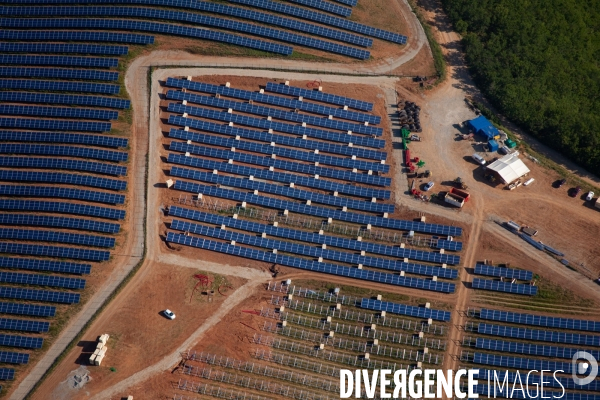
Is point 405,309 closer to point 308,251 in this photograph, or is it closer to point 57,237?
point 308,251

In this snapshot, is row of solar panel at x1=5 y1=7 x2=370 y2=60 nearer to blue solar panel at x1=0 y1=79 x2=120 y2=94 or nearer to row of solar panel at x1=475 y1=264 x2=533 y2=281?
blue solar panel at x1=0 y1=79 x2=120 y2=94

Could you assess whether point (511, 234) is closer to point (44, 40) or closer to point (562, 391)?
point (562, 391)

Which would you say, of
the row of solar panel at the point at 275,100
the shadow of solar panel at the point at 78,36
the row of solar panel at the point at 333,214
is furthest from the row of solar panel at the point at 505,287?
the shadow of solar panel at the point at 78,36

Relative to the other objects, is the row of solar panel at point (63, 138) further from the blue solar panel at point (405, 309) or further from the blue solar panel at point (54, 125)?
the blue solar panel at point (405, 309)

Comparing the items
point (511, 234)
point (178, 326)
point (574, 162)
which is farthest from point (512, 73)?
point (178, 326)

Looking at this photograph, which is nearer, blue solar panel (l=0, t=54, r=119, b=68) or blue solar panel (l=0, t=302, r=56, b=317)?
blue solar panel (l=0, t=302, r=56, b=317)

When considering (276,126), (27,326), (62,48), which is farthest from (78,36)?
(27,326)

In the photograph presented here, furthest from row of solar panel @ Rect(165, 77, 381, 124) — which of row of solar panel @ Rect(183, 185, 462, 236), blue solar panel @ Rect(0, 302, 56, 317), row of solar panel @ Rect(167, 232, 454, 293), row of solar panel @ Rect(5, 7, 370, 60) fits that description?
blue solar panel @ Rect(0, 302, 56, 317)
